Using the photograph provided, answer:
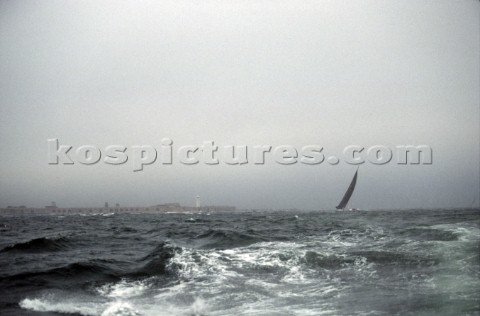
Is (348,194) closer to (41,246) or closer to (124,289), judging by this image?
(41,246)

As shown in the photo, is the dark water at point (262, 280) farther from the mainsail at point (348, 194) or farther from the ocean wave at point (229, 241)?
the mainsail at point (348, 194)

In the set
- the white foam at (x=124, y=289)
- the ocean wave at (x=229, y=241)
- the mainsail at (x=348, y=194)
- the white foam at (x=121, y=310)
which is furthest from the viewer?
the mainsail at (x=348, y=194)

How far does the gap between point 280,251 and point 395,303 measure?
6.00 m

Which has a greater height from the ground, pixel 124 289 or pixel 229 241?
pixel 124 289

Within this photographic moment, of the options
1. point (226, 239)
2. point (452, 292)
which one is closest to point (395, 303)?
point (452, 292)

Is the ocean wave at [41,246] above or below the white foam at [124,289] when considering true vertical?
below

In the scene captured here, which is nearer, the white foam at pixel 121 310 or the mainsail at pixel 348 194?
the white foam at pixel 121 310

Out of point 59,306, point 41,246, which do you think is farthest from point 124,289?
point 41,246

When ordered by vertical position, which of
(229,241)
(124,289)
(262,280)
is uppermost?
(262,280)

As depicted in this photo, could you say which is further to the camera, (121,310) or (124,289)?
(124,289)

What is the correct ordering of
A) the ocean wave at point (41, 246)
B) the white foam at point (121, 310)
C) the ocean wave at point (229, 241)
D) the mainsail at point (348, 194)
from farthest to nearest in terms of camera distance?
the mainsail at point (348, 194) < the ocean wave at point (41, 246) < the ocean wave at point (229, 241) < the white foam at point (121, 310)

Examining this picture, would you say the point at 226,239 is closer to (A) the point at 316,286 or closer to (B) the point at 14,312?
(A) the point at 316,286

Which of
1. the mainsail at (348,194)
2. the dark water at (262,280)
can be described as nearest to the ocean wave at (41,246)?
the dark water at (262,280)

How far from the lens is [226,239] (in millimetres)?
16297
